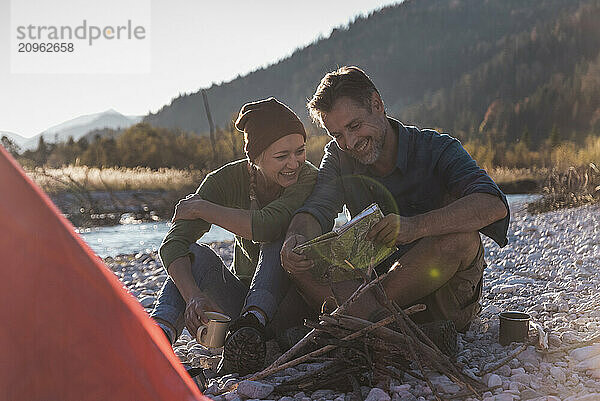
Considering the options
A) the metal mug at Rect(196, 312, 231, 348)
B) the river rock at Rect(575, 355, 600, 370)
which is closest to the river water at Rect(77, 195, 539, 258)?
the metal mug at Rect(196, 312, 231, 348)

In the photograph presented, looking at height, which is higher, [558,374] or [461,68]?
[461,68]

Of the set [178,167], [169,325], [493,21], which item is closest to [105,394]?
[169,325]

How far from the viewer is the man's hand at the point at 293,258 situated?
2.08 meters

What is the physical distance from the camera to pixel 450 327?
2.09 meters

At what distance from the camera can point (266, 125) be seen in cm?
Answer: 244

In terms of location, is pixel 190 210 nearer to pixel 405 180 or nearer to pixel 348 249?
pixel 348 249

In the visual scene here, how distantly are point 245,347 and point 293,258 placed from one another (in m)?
0.37

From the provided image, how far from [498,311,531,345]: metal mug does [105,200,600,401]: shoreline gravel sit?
57mm

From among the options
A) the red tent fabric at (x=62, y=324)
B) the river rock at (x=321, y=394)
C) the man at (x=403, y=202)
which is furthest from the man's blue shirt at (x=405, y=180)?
the red tent fabric at (x=62, y=324)

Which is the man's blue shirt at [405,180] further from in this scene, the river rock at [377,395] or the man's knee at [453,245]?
the river rock at [377,395]

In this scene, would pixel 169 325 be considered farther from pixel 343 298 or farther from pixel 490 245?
pixel 490 245

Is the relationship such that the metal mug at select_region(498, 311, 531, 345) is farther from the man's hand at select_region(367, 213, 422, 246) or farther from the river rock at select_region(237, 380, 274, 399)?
the river rock at select_region(237, 380, 274, 399)

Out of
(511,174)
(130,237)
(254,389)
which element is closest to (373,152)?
(254,389)

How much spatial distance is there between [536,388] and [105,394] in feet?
4.85
